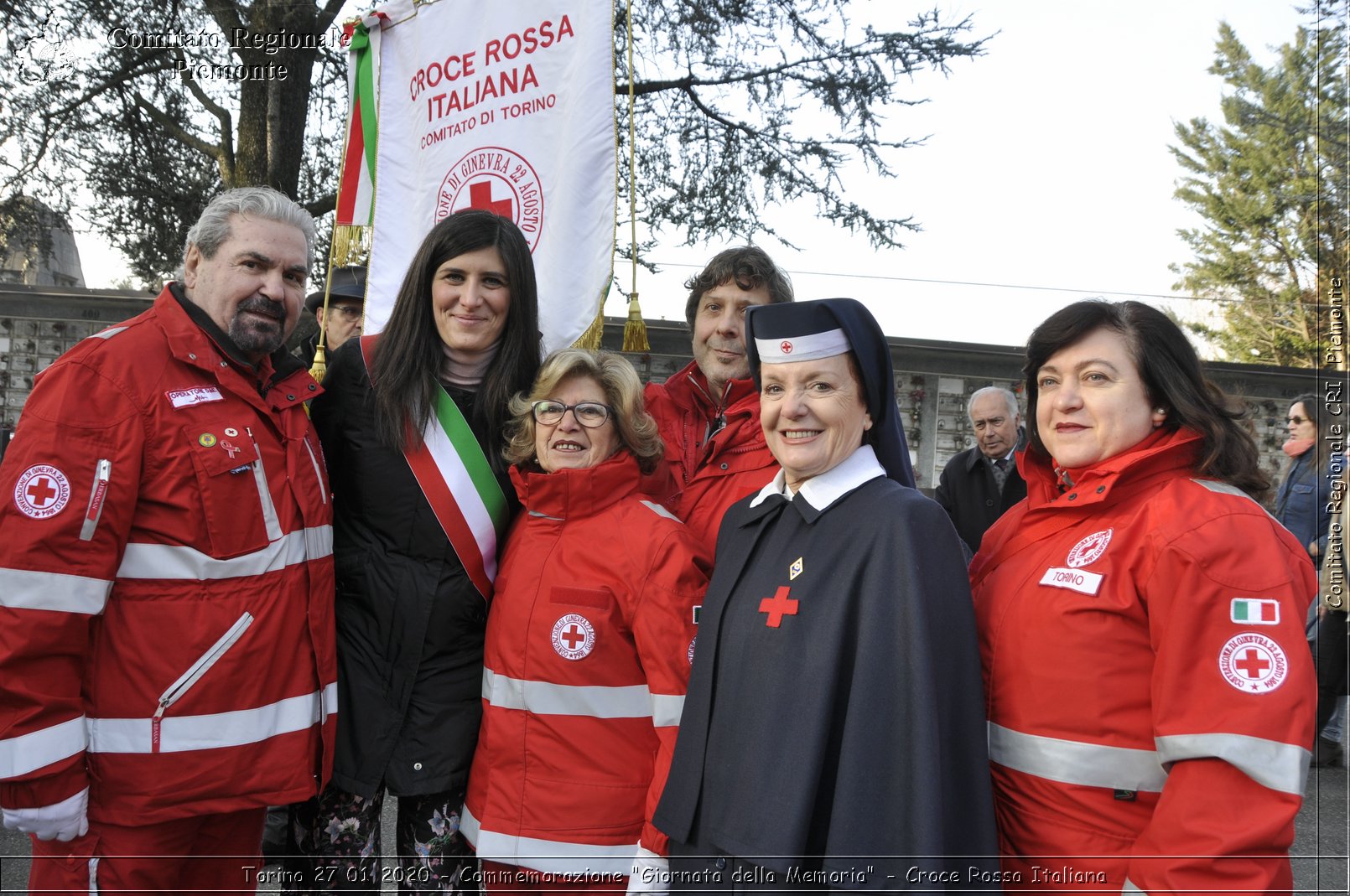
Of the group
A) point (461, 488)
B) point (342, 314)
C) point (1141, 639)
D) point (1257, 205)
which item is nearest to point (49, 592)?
point (461, 488)

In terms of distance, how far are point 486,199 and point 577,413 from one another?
2092 millimetres

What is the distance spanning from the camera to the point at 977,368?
13.0m

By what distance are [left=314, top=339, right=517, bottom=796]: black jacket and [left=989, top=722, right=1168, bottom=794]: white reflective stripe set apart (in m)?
1.50

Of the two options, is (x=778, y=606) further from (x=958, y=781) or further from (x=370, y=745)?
(x=370, y=745)

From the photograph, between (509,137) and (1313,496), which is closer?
(509,137)

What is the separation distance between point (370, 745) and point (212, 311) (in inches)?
50.8

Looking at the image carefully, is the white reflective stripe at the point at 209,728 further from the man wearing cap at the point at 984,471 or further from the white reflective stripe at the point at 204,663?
the man wearing cap at the point at 984,471

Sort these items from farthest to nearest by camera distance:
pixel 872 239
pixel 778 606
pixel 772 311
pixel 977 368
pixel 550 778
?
1. pixel 977 368
2. pixel 872 239
3. pixel 550 778
4. pixel 772 311
5. pixel 778 606

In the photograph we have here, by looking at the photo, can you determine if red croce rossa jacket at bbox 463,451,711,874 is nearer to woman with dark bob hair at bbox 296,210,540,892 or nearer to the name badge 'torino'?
woman with dark bob hair at bbox 296,210,540,892

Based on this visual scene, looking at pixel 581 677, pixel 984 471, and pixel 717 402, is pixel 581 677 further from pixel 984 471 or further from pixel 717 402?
pixel 984 471

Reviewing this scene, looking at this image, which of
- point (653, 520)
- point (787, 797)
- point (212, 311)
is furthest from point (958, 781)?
point (212, 311)

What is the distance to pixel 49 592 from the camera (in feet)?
7.07

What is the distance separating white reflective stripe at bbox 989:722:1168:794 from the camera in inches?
73.3

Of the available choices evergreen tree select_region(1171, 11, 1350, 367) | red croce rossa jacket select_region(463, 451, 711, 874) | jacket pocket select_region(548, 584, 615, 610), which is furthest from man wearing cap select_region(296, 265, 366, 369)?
evergreen tree select_region(1171, 11, 1350, 367)
